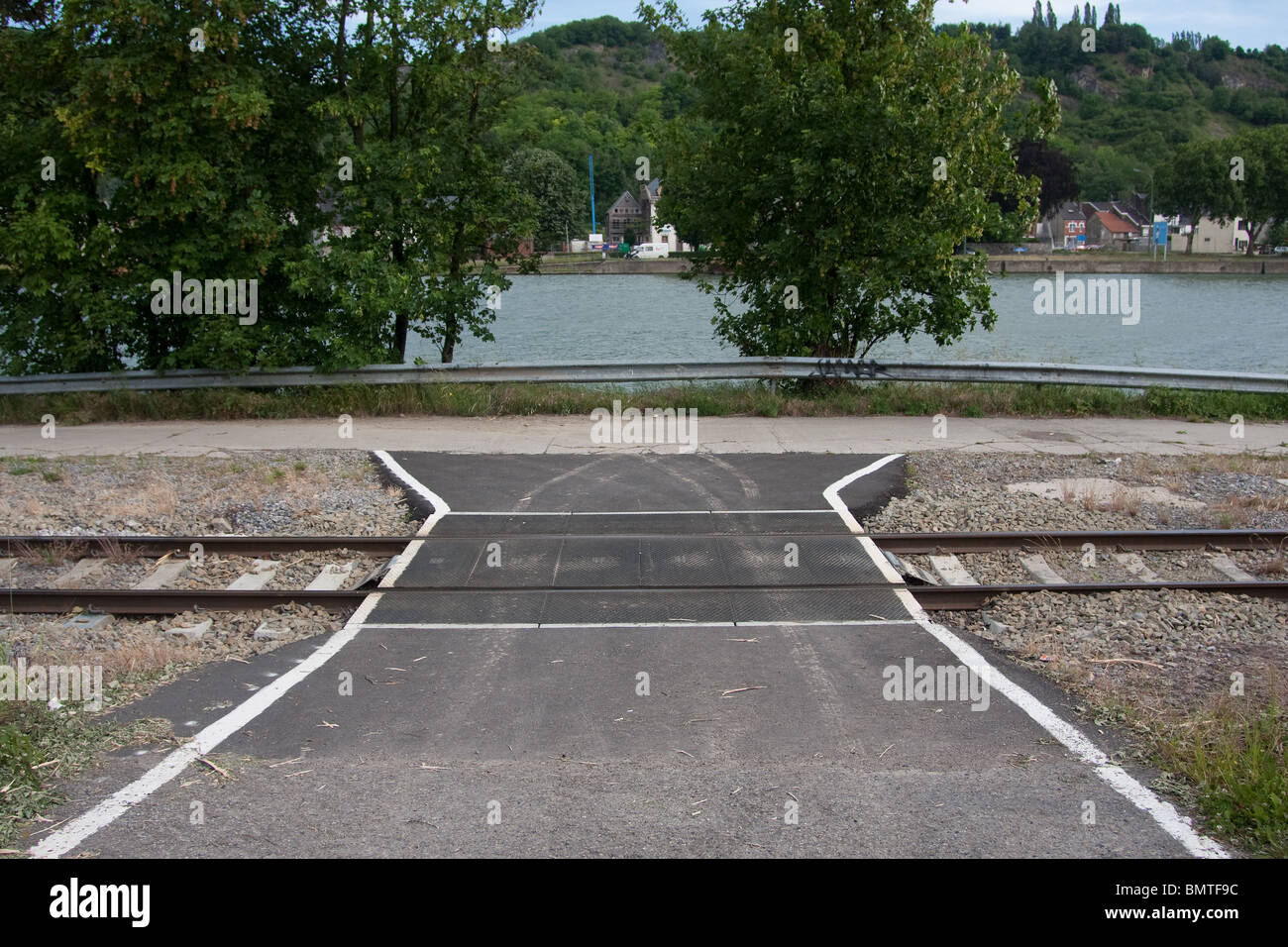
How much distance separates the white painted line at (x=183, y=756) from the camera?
15.6 feet

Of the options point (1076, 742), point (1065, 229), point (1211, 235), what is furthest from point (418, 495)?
point (1065, 229)

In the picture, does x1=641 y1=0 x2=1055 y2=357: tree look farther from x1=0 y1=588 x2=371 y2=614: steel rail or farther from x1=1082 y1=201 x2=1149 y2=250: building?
x1=1082 y1=201 x2=1149 y2=250: building

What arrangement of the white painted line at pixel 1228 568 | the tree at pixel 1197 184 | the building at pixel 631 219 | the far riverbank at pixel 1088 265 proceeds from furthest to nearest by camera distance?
1. the building at pixel 631 219
2. the tree at pixel 1197 184
3. the far riverbank at pixel 1088 265
4. the white painted line at pixel 1228 568

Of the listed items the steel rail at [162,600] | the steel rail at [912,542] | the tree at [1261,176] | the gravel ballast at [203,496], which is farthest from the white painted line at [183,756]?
the tree at [1261,176]

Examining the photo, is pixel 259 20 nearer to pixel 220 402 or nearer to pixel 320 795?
pixel 220 402

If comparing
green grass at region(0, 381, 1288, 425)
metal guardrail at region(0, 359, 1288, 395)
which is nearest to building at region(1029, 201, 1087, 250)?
green grass at region(0, 381, 1288, 425)

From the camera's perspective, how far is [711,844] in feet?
15.2

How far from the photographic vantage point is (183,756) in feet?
18.6

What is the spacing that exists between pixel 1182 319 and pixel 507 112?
31.0 m

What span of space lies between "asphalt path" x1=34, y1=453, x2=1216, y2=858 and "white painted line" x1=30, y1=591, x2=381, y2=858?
4 centimetres

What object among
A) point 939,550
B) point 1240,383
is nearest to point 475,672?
point 939,550

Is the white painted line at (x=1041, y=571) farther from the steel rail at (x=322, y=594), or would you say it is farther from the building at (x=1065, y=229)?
the building at (x=1065, y=229)

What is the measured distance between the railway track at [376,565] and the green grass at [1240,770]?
109 inches

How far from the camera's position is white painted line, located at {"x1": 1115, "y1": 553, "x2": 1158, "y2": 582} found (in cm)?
920
